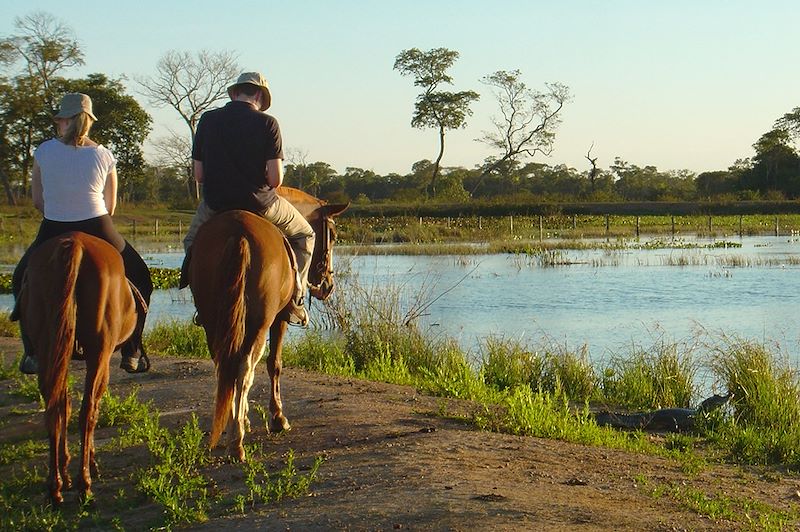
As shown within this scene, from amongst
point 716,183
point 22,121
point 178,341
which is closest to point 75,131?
point 178,341

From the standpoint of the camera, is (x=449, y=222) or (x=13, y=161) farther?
(x=13, y=161)

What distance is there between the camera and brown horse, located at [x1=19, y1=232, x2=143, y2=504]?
6.10 metres

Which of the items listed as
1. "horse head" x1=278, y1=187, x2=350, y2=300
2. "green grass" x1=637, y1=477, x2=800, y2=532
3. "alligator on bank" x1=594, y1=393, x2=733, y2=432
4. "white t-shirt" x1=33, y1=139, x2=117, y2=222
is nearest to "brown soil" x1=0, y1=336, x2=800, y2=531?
"green grass" x1=637, y1=477, x2=800, y2=532

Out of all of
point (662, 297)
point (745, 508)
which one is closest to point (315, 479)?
point (745, 508)

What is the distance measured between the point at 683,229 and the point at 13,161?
110 feet

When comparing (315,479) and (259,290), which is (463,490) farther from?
(259,290)

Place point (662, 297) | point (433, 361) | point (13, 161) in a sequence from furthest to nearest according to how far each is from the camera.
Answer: point (13, 161) < point (662, 297) < point (433, 361)

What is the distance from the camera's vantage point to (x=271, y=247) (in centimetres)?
670

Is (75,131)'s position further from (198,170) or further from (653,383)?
(653,383)

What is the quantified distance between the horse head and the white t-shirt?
6.22ft

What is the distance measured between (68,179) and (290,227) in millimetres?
1537

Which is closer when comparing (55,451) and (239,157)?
(55,451)

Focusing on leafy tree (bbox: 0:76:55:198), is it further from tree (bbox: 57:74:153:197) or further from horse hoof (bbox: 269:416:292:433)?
horse hoof (bbox: 269:416:292:433)

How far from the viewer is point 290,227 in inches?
296
